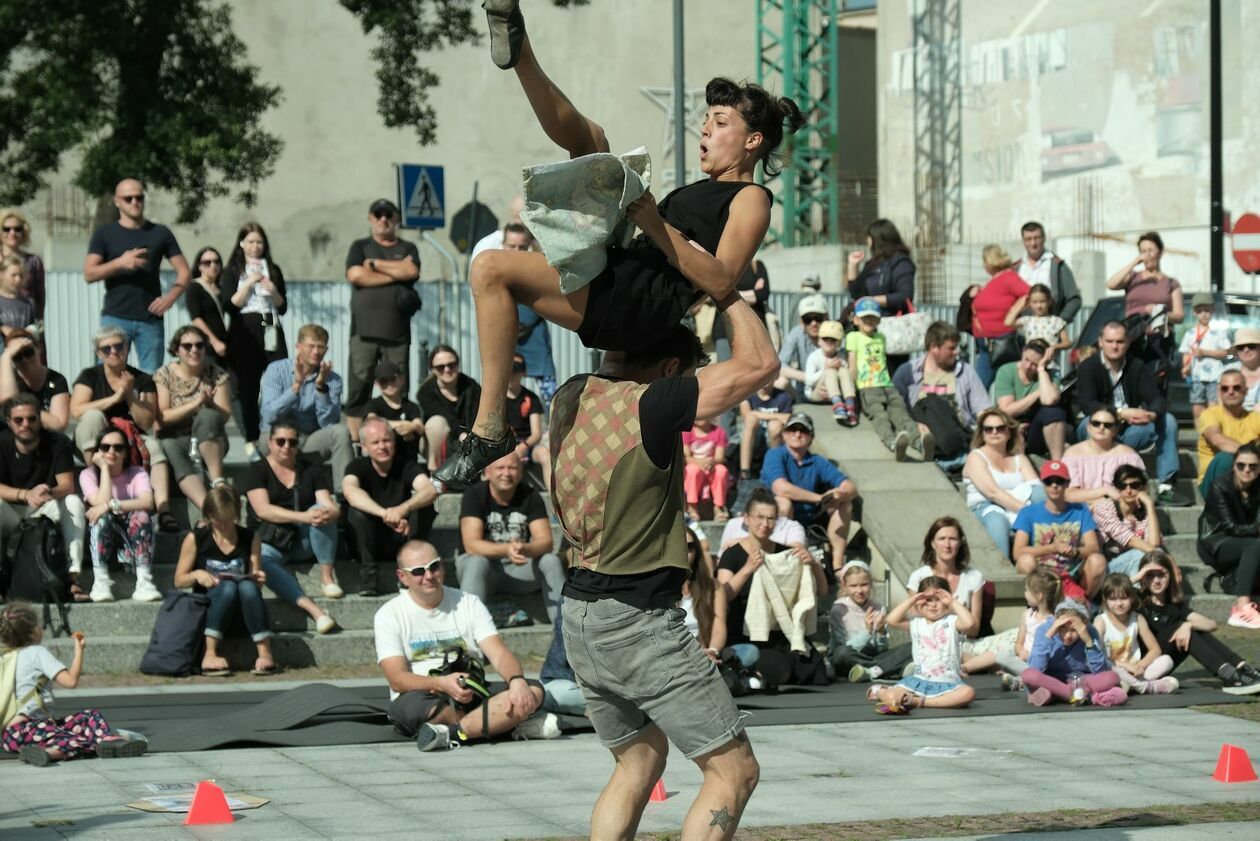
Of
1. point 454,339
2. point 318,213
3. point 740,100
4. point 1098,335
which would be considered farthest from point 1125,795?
point 318,213

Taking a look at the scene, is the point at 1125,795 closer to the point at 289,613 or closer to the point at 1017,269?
the point at 289,613

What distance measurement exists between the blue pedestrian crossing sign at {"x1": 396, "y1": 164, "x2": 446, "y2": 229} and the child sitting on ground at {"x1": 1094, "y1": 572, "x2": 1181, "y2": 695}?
7.67m

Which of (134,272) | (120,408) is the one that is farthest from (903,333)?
(120,408)

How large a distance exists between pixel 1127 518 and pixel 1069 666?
2.86m

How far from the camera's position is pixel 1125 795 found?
7.91 m

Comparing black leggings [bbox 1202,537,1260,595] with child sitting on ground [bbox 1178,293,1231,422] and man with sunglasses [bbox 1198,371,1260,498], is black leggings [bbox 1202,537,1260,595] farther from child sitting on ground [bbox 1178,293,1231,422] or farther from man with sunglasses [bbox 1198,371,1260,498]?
child sitting on ground [bbox 1178,293,1231,422]

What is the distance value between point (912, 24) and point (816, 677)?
2583 cm

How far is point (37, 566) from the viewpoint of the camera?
1147cm

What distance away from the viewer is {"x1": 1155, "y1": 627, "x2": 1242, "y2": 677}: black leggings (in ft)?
37.6

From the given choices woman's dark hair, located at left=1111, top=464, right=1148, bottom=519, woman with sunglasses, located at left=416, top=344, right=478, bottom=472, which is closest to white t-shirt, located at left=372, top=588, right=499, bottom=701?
woman with sunglasses, located at left=416, top=344, right=478, bottom=472

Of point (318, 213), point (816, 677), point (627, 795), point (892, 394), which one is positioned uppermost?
point (318, 213)

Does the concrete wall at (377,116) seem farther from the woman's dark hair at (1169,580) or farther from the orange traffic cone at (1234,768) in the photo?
the orange traffic cone at (1234,768)

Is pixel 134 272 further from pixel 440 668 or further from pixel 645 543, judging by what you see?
pixel 645 543

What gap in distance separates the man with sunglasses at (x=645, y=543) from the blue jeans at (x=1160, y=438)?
10893 mm
